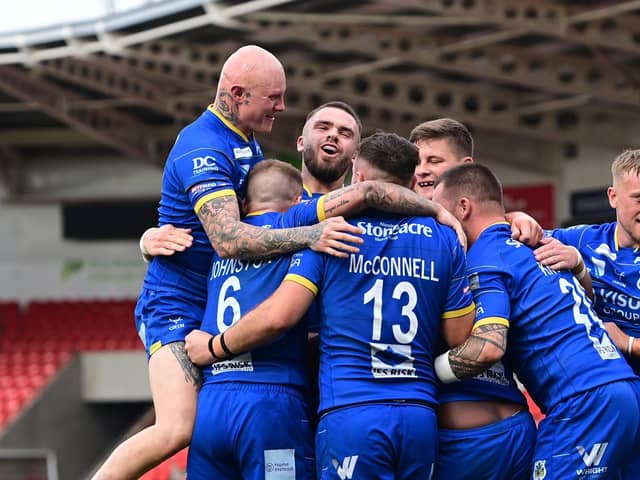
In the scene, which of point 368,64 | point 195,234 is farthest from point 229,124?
point 368,64

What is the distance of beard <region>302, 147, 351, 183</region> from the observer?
18.0 feet

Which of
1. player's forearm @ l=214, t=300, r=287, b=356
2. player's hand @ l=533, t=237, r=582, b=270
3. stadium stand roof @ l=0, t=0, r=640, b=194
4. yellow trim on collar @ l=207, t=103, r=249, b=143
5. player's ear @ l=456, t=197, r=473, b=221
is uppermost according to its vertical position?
stadium stand roof @ l=0, t=0, r=640, b=194

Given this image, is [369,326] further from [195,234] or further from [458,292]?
[195,234]

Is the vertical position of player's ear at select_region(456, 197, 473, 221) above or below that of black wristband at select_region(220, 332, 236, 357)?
above

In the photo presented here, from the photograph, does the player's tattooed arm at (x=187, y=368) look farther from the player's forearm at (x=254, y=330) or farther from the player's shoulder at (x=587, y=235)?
the player's shoulder at (x=587, y=235)

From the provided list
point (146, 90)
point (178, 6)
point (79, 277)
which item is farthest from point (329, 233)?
point (79, 277)

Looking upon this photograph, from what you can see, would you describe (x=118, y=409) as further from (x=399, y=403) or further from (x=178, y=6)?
(x=399, y=403)

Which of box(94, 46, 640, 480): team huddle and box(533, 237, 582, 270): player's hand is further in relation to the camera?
box(533, 237, 582, 270): player's hand

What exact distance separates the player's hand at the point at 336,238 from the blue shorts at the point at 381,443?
0.62 meters

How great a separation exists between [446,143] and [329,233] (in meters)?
1.46

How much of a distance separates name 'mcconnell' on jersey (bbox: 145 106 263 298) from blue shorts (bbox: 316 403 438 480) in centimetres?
110

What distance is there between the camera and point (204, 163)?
4867 mm

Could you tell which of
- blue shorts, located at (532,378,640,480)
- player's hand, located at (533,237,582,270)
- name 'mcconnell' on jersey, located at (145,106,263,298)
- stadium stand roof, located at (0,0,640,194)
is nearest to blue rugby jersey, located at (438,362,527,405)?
blue shorts, located at (532,378,640,480)

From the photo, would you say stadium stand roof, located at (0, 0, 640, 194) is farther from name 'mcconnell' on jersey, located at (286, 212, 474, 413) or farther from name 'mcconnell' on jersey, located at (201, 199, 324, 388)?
name 'mcconnell' on jersey, located at (286, 212, 474, 413)
